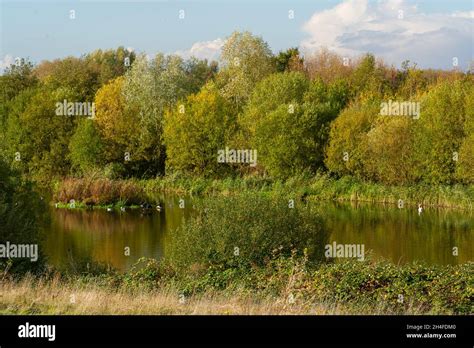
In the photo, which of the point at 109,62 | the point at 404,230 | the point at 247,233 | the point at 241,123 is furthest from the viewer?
the point at 109,62

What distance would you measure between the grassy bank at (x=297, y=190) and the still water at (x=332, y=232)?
1388mm

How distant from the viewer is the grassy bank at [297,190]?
3356 cm

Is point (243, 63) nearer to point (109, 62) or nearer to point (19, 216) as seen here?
point (109, 62)

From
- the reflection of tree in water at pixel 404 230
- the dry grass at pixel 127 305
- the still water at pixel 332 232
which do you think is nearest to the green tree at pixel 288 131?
the still water at pixel 332 232

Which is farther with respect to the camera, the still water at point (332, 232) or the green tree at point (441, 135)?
the green tree at point (441, 135)

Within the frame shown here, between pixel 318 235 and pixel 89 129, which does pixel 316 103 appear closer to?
pixel 89 129

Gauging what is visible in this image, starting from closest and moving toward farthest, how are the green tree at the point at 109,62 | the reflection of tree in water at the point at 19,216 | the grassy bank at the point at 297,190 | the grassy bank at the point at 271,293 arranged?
the grassy bank at the point at 271,293, the reflection of tree in water at the point at 19,216, the grassy bank at the point at 297,190, the green tree at the point at 109,62

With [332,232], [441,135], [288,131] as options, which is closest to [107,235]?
[332,232]

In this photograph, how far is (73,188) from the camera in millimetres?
34344

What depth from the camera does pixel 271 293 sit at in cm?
1066

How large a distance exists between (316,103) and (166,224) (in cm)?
1776

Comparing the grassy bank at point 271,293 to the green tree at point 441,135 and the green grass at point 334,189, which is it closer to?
the green grass at point 334,189

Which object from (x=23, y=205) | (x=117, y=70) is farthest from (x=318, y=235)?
(x=117, y=70)

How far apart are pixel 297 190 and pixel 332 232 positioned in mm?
11426
